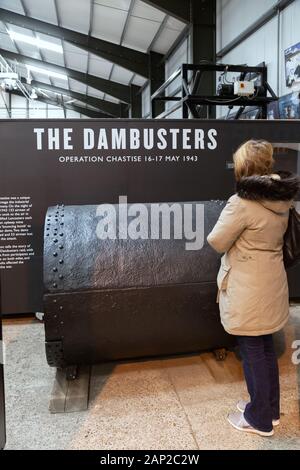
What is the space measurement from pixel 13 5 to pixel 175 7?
4.82 meters

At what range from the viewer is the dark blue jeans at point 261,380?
2281mm

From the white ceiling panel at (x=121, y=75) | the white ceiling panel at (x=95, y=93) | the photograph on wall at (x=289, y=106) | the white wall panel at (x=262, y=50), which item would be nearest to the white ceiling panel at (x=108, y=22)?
the white ceiling panel at (x=121, y=75)

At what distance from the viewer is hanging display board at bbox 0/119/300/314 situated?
4.03 metres

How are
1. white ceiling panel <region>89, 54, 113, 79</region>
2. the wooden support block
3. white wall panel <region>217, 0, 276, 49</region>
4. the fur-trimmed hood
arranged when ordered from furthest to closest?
white ceiling panel <region>89, 54, 113, 79</region> → white wall panel <region>217, 0, 276, 49</region> → the wooden support block → the fur-trimmed hood

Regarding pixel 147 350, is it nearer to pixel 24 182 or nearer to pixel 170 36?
pixel 24 182

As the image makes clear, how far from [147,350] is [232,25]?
7362mm

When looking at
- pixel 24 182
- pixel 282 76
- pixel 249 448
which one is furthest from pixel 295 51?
pixel 249 448

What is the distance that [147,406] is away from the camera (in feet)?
8.73

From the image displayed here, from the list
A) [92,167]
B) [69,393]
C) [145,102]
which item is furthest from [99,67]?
[69,393]

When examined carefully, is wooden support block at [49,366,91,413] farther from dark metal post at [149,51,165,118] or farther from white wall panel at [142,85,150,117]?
white wall panel at [142,85,150,117]

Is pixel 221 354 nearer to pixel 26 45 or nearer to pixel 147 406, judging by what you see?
pixel 147 406

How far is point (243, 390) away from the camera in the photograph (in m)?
2.84

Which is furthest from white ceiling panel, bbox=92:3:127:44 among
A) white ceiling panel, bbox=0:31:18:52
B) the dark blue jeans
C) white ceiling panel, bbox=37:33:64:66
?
the dark blue jeans

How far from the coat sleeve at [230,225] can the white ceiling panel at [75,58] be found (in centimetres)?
1234
